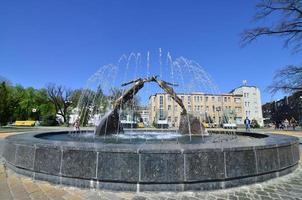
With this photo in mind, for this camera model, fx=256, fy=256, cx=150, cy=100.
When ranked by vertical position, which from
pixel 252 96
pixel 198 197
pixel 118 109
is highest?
pixel 252 96

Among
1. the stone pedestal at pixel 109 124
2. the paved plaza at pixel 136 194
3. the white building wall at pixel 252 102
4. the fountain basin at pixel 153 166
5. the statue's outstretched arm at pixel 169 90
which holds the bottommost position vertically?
the paved plaza at pixel 136 194

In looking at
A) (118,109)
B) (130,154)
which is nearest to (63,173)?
(130,154)

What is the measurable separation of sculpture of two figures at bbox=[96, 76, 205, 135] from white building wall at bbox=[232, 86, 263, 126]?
270 feet

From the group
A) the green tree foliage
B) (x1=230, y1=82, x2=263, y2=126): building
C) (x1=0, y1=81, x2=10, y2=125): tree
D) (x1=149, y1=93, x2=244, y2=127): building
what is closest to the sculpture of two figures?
(x1=0, y1=81, x2=10, y2=125): tree

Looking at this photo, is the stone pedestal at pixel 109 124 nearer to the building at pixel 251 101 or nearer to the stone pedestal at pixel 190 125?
the stone pedestal at pixel 190 125

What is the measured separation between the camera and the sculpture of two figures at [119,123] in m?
10.9

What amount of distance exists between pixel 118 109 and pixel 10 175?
18.4 ft

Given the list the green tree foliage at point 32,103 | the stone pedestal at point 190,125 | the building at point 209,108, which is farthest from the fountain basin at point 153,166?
the green tree foliage at point 32,103

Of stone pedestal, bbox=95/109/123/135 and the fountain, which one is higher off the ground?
stone pedestal, bbox=95/109/123/135

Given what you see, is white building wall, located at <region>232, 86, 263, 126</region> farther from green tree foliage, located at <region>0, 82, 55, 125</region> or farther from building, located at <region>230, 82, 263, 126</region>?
green tree foliage, located at <region>0, 82, 55, 125</region>

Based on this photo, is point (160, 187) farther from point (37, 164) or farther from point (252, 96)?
point (252, 96)

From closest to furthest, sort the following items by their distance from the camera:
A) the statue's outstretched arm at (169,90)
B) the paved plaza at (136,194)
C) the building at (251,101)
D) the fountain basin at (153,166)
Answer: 1. the paved plaza at (136,194)
2. the fountain basin at (153,166)
3. the statue's outstretched arm at (169,90)
4. the building at (251,101)

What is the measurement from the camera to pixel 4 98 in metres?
34.9

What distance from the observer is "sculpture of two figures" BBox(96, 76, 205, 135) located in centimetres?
1094
